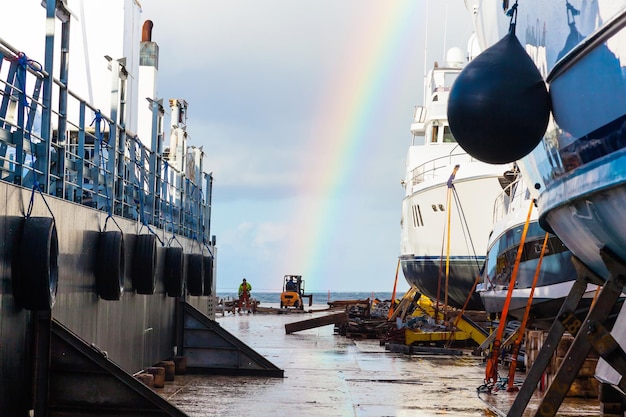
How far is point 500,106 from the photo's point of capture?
4.99 m

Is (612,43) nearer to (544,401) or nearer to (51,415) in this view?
(544,401)

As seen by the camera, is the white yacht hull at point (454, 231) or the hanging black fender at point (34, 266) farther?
the white yacht hull at point (454, 231)

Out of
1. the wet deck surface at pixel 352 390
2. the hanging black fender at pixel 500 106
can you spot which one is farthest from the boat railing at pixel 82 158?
the hanging black fender at pixel 500 106

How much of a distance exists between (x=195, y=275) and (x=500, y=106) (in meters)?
12.0

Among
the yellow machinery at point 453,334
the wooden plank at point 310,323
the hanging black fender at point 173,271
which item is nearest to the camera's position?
the hanging black fender at point 173,271

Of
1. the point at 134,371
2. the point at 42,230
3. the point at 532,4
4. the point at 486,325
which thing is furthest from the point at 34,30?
the point at 486,325

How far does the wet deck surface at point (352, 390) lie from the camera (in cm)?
1120

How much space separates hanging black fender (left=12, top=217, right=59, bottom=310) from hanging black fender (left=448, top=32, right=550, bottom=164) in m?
3.85

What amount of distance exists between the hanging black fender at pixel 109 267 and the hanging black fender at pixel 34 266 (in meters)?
2.35

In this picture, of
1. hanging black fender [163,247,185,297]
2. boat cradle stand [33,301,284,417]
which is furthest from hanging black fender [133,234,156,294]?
boat cradle stand [33,301,284,417]

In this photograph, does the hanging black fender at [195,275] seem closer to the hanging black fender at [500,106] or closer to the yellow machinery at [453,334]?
the yellow machinery at [453,334]

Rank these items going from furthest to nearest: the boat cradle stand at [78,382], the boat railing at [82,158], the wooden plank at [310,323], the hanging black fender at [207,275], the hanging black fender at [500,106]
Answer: the wooden plank at [310,323] < the hanging black fender at [207,275] < the boat railing at [82,158] < the boat cradle stand at [78,382] < the hanging black fender at [500,106]

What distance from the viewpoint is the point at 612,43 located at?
4.21 m

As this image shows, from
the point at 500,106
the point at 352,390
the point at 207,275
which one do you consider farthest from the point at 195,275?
the point at 500,106
